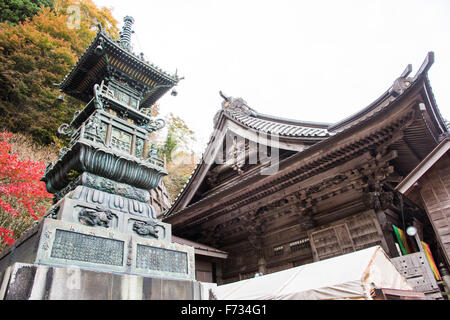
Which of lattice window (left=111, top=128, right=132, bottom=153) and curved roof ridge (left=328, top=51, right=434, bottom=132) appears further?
lattice window (left=111, top=128, right=132, bottom=153)

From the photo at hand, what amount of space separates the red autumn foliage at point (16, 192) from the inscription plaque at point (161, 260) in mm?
9215

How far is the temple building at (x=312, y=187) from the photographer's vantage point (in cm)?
534

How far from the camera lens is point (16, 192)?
10.8 m

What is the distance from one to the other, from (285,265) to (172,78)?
642 cm

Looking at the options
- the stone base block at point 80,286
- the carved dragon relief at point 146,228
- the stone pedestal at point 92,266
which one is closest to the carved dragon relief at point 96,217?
the stone pedestal at point 92,266

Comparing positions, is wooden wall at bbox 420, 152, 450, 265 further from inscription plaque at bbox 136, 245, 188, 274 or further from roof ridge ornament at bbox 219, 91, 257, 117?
roof ridge ornament at bbox 219, 91, 257, 117

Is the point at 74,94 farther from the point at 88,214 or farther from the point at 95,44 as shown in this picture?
the point at 88,214

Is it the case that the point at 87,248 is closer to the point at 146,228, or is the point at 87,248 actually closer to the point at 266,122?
the point at 146,228

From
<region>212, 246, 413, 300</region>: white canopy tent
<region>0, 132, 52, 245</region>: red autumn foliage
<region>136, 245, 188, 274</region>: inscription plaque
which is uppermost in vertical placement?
<region>0, 132, 52, 245</region>: red autumn foliage

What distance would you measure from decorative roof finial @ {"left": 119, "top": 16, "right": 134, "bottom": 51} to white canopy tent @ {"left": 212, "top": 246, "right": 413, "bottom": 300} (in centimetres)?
691

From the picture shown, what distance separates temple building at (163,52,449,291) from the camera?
5336 millimetres

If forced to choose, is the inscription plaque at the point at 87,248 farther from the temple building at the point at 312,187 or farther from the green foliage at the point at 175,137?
the green foliage at the point at 175,137

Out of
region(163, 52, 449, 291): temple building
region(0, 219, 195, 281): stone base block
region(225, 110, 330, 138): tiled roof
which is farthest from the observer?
region(225, 110, 330, 138): tiled roof

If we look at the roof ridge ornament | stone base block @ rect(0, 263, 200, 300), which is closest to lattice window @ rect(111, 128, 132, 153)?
stone base block @ rect(0, 263, 200, 300)
